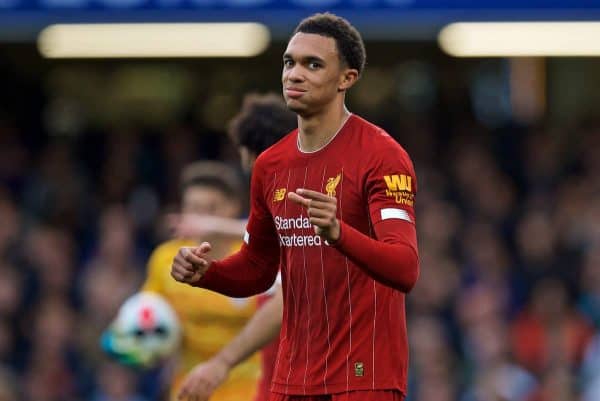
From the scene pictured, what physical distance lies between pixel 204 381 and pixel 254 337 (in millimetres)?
282

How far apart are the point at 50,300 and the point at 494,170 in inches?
174

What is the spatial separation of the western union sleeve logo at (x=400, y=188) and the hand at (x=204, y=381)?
1564mm

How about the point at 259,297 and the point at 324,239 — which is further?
the point at 259,297

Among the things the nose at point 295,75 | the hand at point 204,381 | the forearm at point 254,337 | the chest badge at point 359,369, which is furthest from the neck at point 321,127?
the hand at point 204,381

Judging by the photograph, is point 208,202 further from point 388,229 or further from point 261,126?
point 388,229

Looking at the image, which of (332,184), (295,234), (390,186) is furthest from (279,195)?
(390,186)

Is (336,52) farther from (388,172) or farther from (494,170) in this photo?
(494,170)

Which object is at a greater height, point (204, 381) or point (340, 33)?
point (340, 33)

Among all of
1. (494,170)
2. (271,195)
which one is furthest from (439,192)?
(271,195)

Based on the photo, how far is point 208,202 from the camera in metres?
7.38

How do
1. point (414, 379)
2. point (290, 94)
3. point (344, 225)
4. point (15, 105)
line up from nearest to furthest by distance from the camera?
1. point (344, 225)
2. point (290, 94)
3. point (414, 379)
4. point (15, 105)

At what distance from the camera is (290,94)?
5168 mm

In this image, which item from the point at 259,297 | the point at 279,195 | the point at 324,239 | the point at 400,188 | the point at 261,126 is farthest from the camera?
the point at 259,297

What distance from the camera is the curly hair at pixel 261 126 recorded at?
6.55 metres
